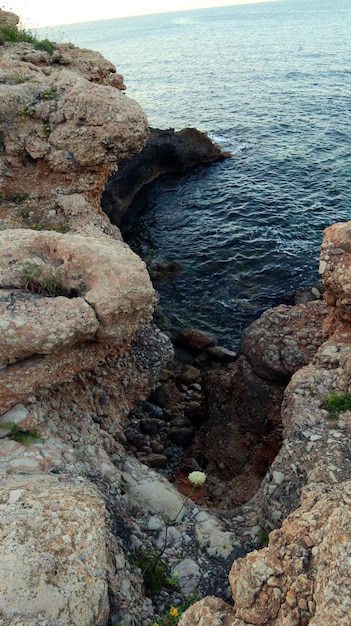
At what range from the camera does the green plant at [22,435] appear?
24.8 ft

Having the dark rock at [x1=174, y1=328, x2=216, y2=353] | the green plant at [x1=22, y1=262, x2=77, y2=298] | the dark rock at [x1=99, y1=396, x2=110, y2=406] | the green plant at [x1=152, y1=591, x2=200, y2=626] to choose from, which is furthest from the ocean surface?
the green plant at [x1=152, y1=591, x2=200, y2=626]

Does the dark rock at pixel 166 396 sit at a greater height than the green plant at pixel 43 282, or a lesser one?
lesser

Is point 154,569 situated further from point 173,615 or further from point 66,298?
point 66,298

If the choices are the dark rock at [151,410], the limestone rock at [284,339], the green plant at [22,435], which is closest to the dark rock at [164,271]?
the dark rock at [151,410]

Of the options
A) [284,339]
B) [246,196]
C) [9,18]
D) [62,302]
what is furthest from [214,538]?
[246,196]

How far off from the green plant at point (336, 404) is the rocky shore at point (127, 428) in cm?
4

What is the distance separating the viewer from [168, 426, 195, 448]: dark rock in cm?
1409

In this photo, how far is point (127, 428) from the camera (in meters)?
13.5

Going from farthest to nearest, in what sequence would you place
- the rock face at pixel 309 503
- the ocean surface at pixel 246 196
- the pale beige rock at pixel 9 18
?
the ocean surface at pixel 246 196 → the pale beige rock at pixel 9 18 → the rock face at pixel 309 503

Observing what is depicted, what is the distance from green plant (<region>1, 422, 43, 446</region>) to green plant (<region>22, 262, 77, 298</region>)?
248 cm

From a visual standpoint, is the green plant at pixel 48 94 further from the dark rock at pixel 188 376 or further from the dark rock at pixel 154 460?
the dark rock at pixel 154 460

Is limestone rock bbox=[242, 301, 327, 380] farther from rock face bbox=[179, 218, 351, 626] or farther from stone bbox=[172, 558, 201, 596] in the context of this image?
stone bbox=[172, 558, 201, 596]

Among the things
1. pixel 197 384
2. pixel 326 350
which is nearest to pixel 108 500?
pixel 326 350

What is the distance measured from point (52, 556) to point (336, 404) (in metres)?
5.82
